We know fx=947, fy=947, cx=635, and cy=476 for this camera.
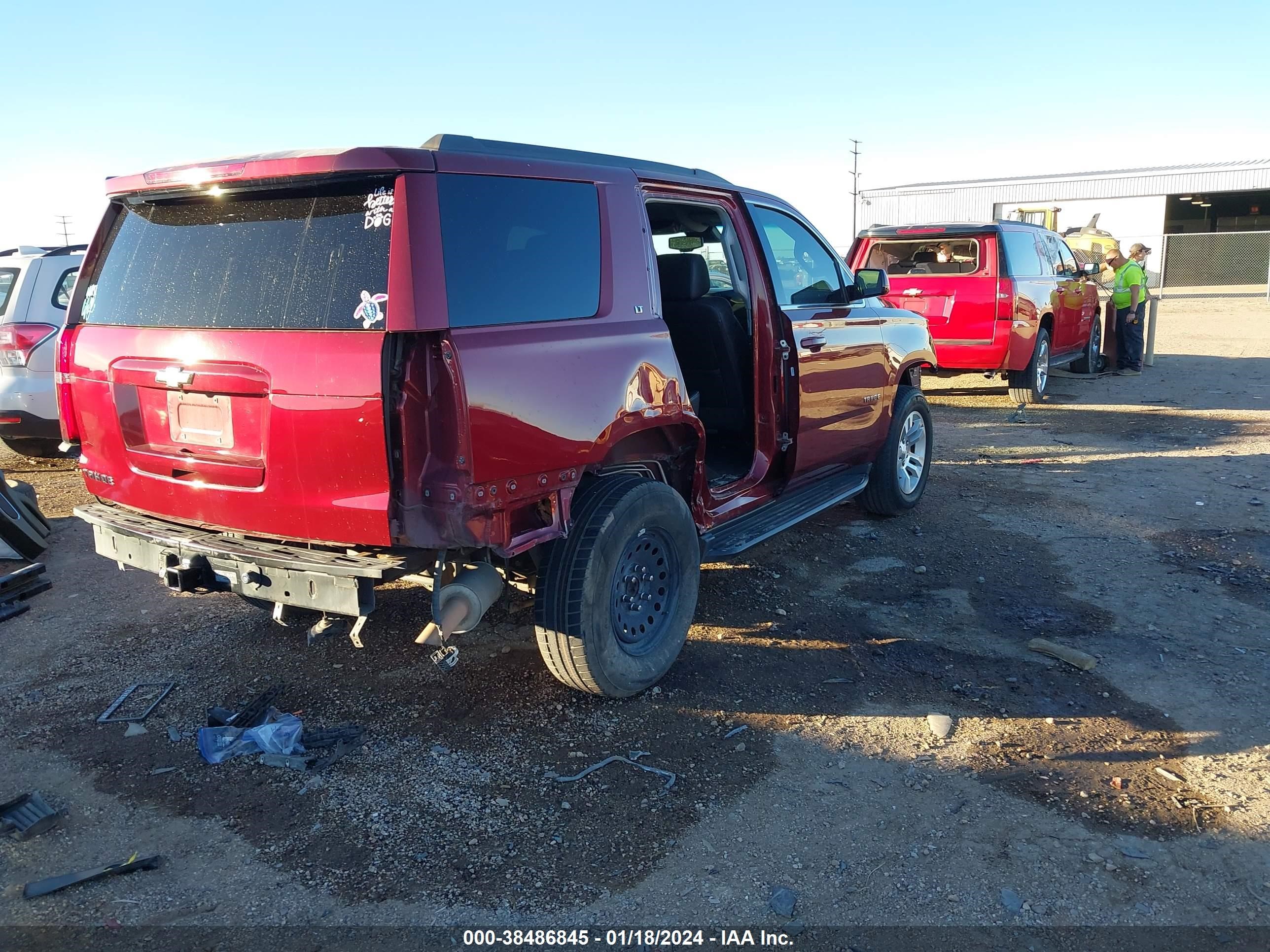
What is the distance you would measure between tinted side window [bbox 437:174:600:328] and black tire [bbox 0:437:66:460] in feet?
22.1

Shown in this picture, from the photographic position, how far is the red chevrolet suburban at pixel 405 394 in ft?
10.0

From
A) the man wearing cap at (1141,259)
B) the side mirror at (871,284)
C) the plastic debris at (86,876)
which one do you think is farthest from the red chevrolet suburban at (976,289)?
the plastic debris at (86,876)

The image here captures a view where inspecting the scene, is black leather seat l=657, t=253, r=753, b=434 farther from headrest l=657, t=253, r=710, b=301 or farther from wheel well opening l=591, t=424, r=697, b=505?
wheel well opening l=591, t=424, r=697, b=505

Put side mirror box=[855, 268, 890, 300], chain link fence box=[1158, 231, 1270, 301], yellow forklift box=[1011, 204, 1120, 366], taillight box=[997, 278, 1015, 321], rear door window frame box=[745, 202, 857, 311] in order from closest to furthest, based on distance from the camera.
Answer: rear door window frame box=[745, 202, 857, 311], side mirror box=[855, 268, 890, 300], taillight box=[997, 278, 1015, 321], yellow forklift box=[1011, 204, 1120, 366], chain link fence box=[1158, 231, 1270, 301]

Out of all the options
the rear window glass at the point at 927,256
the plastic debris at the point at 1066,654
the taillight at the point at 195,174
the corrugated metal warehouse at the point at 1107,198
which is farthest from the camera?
the corrugated metal warehouse at the point at 1107,198

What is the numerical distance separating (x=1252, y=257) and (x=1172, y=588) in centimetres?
3477

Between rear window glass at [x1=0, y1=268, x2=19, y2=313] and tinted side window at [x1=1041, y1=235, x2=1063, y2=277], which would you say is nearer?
rear window glass at [x1=0, y1=268, x2=19, y2=313]

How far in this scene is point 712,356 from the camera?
5.22 m

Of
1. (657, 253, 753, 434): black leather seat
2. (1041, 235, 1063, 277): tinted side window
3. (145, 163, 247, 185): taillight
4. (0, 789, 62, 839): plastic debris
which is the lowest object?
(0, 789, 62, 839): plastic debris

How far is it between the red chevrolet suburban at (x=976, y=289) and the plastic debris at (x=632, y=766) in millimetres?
7655

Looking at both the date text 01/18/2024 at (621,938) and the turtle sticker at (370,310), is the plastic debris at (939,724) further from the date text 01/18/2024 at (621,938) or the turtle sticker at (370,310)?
the turtle sticker at (370,310)

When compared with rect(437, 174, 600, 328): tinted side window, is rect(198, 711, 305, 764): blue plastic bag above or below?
below

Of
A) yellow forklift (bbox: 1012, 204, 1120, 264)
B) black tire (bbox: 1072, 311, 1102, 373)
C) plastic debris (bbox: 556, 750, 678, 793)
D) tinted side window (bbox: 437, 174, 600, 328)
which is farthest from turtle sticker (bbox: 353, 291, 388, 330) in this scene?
yellow forklift (bbox: 1012, 204, 1120, 264)

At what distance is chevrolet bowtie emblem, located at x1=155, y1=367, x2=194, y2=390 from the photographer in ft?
11.1
